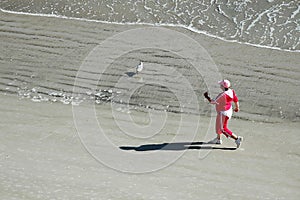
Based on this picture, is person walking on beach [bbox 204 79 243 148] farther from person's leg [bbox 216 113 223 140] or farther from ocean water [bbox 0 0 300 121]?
ocean water [bbox 0 0 300 121]

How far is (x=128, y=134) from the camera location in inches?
270

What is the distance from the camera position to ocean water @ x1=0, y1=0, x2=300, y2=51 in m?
9.77

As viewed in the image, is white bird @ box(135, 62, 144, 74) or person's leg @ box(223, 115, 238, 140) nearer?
person's leg @ box(223, 115, 238, 140)

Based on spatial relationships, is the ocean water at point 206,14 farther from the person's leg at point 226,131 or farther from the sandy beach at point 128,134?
the person's leg at point 226,131

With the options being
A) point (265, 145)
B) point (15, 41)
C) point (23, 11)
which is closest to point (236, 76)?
point (265, 145)

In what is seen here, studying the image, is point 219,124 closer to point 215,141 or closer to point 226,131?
point 226,131

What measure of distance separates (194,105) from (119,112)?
3.47 ft

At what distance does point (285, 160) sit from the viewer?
6305mm

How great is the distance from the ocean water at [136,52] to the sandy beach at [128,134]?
3 cm

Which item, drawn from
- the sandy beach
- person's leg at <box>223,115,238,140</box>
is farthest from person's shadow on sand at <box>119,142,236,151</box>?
person's leg at <box>223,115,238,140</box>

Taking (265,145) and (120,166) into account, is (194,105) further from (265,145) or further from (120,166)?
(120,166)

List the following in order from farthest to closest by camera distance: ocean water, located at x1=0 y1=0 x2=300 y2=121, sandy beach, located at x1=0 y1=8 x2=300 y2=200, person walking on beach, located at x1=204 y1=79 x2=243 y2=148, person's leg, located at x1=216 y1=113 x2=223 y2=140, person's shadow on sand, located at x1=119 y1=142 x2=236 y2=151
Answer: ocean water, located at x1=0 y1=0 x2=300 y2=121
person's shadow on sand, located at x1=119 y1=142 x2=236 y2=151
person's leg, located at x1=216 y1=113 x2=223 y2=140
person walking on beach, located at x1=204 y1=79 x2=243 y2=148
sandy beach, located at x1=0 y1=8 x2=300 y2=200

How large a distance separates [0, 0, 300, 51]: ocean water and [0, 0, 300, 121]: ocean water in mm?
18

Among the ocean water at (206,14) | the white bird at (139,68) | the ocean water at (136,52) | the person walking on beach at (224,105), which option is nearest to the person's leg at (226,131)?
the person walking on beach at (224,105)
